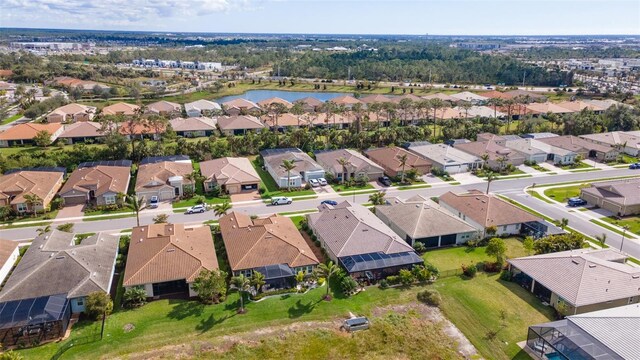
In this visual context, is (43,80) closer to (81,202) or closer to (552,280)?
(81,202)

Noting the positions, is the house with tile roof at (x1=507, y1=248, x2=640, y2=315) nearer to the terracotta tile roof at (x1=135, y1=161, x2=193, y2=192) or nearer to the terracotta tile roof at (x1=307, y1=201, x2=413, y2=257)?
the terracotta tile roof at (x1=307, y1=201, x2=413, y2=257)

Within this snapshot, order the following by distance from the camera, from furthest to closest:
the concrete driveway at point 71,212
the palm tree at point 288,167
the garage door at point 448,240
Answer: the palm tree at point 288,167, the concrete driveway at point 71,212, the garage door at point 448,240

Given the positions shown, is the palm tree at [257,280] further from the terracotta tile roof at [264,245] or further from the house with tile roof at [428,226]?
the house with tile roof at [428,226]

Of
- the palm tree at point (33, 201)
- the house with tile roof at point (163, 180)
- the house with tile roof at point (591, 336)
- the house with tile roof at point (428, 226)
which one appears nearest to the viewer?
the house with tile roof at point (591, 336)

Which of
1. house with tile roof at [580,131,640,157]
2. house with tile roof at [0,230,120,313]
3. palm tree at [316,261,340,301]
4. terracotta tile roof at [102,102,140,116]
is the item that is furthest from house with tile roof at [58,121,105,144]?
house with tile roof at [580,131,640,157]

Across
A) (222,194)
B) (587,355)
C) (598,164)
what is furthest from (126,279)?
(598,164)

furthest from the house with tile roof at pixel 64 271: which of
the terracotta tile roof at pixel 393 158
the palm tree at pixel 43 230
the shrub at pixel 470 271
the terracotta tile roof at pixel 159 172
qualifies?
the terracotta tile roof at pixel 393 158
